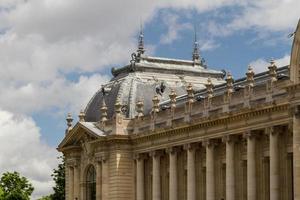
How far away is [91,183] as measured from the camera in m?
96.2

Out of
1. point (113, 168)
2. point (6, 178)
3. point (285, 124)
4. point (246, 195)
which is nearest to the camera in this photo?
point (285, 124)

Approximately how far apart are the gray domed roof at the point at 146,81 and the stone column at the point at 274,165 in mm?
25161

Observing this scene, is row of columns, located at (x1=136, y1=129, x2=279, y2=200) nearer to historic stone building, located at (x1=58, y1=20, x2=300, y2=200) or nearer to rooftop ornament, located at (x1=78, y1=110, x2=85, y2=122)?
historic stone building, located at (x1=58, y1=20, x2=300, y2=200)

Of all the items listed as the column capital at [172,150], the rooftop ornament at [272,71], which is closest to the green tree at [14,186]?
the column capital at [172,150]

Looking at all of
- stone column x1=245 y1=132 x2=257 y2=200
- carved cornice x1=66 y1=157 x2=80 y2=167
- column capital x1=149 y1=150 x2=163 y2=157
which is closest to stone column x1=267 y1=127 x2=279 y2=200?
stone column x1=245 y1=132 x2=257 y2=200

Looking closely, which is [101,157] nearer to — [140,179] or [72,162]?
[140,179]

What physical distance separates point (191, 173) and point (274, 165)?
12939mm

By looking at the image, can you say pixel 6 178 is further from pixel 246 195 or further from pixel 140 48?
pixel 246 195

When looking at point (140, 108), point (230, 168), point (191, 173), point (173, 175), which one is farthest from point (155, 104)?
point (230, 168)

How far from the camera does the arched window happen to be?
9569 centimetres

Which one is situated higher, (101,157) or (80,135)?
(80,135)

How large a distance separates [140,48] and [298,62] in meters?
40.0

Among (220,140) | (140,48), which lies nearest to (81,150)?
(140,48)

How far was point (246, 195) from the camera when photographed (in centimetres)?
7519
